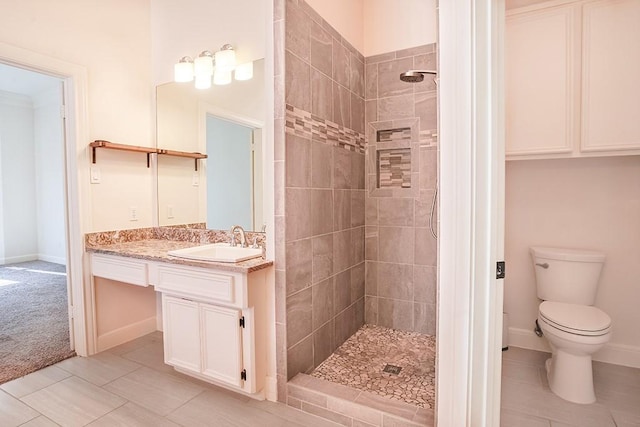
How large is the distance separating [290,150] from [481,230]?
1126 millimetres

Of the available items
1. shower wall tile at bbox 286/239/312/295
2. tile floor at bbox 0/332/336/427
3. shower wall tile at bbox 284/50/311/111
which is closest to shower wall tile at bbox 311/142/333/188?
shower wall tile at bbox 284/50/311/111

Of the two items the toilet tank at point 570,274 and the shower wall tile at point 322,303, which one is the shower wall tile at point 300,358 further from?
the toilet tank at point 570,274

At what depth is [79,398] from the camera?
1.98 meters

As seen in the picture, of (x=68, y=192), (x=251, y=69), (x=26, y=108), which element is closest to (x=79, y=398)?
(x=68, y=192)

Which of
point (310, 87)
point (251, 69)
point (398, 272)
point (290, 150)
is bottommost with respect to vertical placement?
point (398, 272)

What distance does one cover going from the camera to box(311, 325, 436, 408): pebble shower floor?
1974mm

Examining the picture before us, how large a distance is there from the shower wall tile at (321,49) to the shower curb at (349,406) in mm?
1945

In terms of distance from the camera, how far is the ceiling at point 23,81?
14.3 ft

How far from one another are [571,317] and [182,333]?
2326 mm

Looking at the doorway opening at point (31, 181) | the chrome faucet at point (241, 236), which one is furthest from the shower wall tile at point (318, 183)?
the doorway opening at point (31, 181)

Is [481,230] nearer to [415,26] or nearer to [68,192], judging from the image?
[415,26]

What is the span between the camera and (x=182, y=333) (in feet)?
6.86

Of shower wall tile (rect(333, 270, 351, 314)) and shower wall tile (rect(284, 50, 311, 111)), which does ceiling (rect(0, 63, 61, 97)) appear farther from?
shower wall tile (rect(333, 270, 351, 314))

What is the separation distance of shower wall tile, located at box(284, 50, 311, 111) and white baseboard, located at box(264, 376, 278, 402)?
161cm
